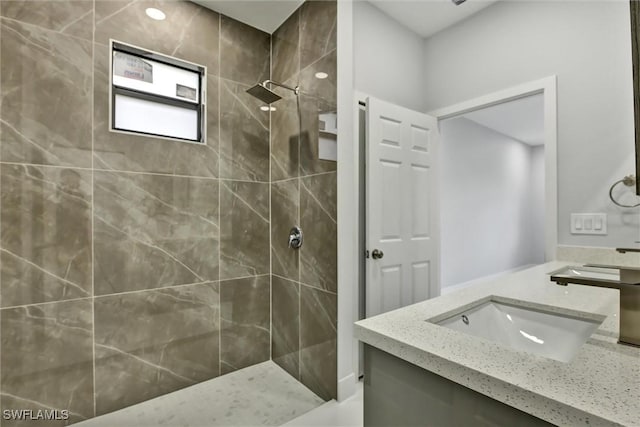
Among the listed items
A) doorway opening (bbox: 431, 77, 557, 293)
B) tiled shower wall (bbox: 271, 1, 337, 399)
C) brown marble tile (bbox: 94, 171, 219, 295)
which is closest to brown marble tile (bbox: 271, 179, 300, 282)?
tiled shower wall (bbox: 271, 1, 337, 399)

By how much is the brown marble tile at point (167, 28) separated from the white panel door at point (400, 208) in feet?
4.13

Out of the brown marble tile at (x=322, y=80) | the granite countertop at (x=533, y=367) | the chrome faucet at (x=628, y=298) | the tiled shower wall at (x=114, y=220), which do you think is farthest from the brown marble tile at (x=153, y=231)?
the chrome faucet at (x=628, y=298)

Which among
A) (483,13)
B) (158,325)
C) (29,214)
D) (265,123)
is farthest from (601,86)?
(29,214)

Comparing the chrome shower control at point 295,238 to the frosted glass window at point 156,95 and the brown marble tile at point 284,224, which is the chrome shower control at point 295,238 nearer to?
the brown marble tile at point 284,224

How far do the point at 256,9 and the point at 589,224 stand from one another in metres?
2.68

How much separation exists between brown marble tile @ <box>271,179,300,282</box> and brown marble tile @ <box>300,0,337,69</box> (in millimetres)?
879

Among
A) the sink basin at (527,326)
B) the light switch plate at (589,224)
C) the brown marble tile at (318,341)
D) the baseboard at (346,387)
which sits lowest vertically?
the baseboard at (346,387)

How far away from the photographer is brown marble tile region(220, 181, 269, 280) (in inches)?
85.4

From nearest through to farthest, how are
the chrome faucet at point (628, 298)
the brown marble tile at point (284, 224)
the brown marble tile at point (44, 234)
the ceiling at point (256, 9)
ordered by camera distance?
the chrome faucet at point (628, 298) < the brown marble tile at point (44, 234) < the ceiling at point (256, 9) < the brown marble tile at point (284, 224)

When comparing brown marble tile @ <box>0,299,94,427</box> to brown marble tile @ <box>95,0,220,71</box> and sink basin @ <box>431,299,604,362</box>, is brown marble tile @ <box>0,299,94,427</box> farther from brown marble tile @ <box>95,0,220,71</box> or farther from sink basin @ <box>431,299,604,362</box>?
sink basin @ <box>431,299,604,362</box>

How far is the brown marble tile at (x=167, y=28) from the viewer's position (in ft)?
5.68

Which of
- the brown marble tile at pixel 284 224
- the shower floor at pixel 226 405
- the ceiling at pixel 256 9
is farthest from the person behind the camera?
the brown marble tile at pixel 284 224

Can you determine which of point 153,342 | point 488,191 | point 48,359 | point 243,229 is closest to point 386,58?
point 243,229

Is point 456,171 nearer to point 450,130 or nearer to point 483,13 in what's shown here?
point 450,130
